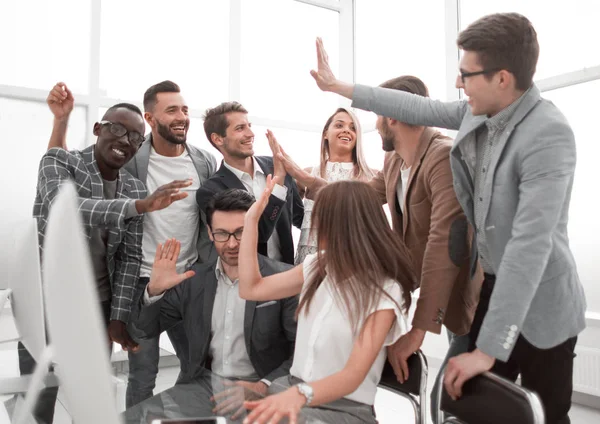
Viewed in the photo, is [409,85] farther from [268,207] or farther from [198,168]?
[198,168]

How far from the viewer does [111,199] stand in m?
2.06

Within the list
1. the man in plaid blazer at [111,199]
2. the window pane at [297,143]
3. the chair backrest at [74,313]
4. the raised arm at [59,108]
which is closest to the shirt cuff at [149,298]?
the man in plaid blazer at [111,199]

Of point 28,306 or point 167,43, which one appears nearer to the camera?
point 28,306

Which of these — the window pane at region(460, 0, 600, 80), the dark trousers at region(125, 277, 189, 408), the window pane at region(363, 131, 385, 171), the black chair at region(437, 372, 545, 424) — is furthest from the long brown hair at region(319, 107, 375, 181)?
the window pane at region(363, 131, 385, 171)

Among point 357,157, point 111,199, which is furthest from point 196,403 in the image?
point 357,157

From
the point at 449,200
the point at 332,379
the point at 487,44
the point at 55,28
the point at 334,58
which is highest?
the point at 334,58

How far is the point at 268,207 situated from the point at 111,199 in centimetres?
64

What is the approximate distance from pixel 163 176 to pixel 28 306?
164 centimetres

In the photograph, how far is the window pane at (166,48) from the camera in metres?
4.54

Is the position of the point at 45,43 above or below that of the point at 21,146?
above

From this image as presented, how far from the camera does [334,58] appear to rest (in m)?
6.11

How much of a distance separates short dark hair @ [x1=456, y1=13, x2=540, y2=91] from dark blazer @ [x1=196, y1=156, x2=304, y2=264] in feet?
3.93

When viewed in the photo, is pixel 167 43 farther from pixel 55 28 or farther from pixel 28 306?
pixel 28 306

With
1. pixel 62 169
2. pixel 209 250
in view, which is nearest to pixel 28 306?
pixel 62 169
